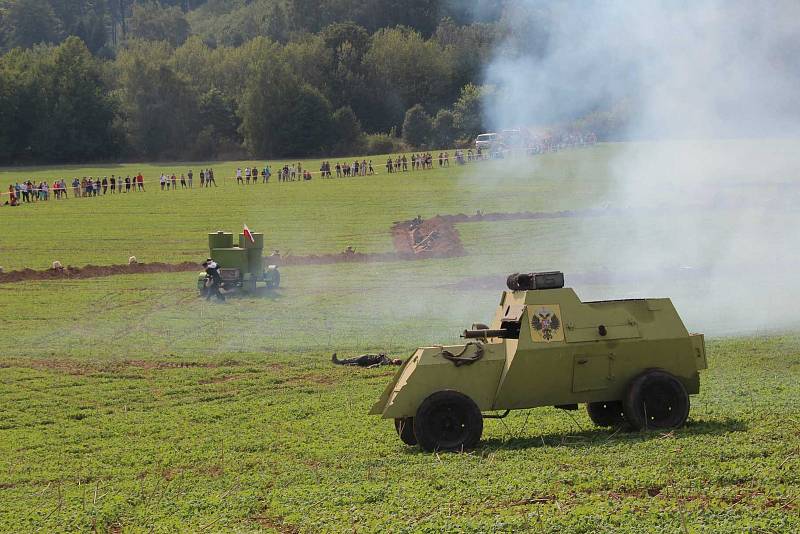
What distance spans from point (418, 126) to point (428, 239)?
26911 millimetres

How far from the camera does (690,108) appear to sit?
3597 cm

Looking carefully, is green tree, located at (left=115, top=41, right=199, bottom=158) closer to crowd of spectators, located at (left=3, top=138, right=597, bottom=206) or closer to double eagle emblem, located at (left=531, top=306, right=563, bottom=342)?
crowd of spectators, located at (left=3, top=138, right=597, bottom=206)

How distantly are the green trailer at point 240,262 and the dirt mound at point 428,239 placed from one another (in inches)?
401

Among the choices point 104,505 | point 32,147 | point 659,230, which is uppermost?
point 32,147

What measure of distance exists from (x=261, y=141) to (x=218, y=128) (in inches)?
433

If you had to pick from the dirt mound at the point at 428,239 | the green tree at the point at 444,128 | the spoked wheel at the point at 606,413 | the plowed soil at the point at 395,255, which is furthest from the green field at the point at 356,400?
the green tree at the point at 444,128

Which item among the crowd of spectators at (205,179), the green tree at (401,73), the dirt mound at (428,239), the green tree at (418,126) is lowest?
the dirt mound at (428,239)

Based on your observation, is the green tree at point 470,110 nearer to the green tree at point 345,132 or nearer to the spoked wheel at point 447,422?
the spoked wheel at point 447,422

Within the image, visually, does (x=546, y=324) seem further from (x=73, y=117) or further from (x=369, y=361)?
(x=73, y=117)

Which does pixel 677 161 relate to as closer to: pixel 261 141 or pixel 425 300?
pixel 425 300

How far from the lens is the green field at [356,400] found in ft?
41.1

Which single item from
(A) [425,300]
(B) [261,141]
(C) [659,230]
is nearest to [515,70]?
(A) [425,300]

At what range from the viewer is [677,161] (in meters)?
49.1

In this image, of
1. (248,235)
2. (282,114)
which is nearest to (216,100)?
(282,114)
